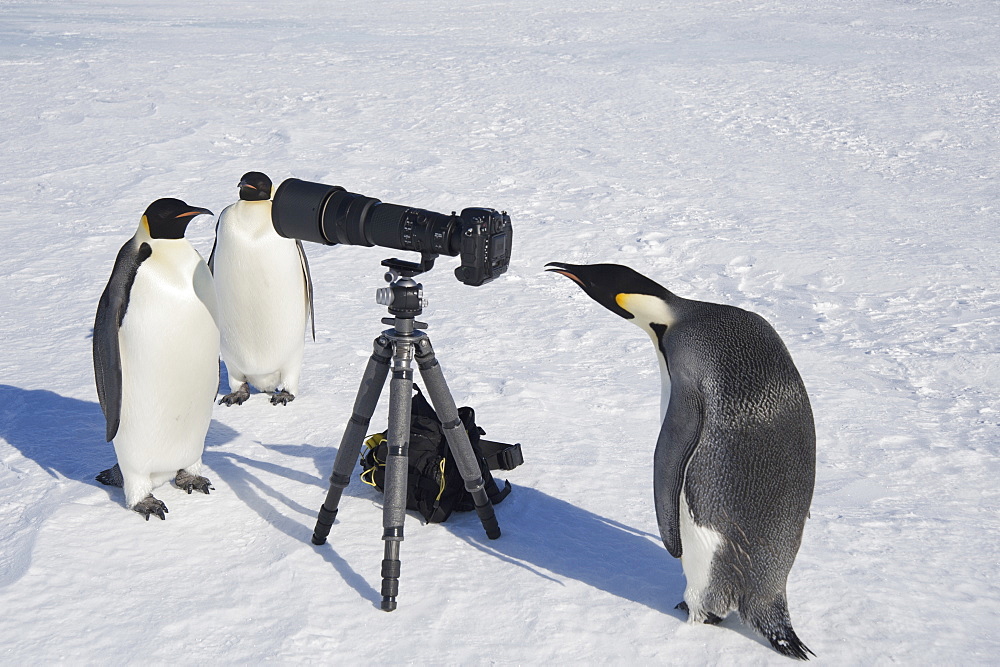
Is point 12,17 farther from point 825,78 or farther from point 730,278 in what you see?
point 730,278

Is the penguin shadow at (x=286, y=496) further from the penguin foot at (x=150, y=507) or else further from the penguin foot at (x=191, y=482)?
the penguin foot at (x=150, y=507)

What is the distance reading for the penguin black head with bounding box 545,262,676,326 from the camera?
1989 mm

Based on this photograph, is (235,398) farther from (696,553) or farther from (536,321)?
(696,553)

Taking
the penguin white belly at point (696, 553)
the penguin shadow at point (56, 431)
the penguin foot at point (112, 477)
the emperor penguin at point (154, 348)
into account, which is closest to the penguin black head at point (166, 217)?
the emperor penguin at point (154, 348)

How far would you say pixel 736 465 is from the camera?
73.0 inches

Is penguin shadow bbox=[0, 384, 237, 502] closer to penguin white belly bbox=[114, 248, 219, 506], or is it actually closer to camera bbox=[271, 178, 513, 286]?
penguin white belly bbox=[114, 248, 219, 506]

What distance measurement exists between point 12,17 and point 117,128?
245 inches

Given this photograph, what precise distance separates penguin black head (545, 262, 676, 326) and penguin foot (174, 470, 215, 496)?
4.16 ft

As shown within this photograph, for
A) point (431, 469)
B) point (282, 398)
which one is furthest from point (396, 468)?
point (282, 398)

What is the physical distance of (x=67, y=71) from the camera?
28.3ft

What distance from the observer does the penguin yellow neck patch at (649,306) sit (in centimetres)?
199

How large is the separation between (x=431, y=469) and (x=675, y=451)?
2.62 feet

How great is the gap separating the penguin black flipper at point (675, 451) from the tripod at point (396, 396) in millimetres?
515

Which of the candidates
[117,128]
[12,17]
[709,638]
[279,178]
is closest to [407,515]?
[709,638]
